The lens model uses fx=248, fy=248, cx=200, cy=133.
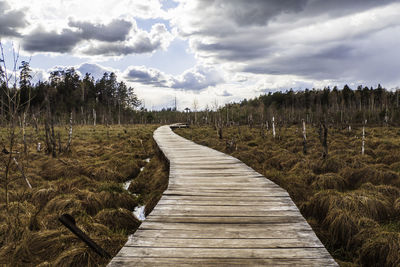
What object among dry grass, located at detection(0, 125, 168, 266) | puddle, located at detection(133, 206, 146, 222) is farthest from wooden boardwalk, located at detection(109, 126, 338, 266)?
puddle, located at detection(133, 206, 146, 222)

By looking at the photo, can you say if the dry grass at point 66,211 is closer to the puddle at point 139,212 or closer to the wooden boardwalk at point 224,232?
the puddle at point 139,212

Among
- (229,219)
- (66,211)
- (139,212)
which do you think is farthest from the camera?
(139,212)

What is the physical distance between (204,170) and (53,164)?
7929 mm

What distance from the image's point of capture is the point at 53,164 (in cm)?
1099

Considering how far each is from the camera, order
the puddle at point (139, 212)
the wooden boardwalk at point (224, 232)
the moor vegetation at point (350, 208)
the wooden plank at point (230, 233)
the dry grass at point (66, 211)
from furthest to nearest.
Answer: the puddle at point (139, 212), the dry grass at point (66, 211), the moor vegetation at point (350, 208), the wooden plank at point (230, 233), the wooden boardwalk at point (224, 232)

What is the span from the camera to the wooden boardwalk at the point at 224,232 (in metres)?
2.37

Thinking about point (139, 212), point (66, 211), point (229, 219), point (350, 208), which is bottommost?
point (139, 212)

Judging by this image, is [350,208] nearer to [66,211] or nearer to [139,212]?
[139,212]

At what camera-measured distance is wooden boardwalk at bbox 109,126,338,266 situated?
237 centimetres

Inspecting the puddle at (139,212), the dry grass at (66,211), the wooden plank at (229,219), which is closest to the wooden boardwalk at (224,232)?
the wooden plank at (229,219)

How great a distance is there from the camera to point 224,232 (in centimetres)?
294

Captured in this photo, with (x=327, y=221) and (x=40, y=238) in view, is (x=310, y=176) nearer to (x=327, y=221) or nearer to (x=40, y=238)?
(x=327, y=221)

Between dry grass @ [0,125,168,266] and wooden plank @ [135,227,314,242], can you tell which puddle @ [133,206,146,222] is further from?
wooden plank @ [135,227,314,242]

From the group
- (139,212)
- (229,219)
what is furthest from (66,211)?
(229,219)
